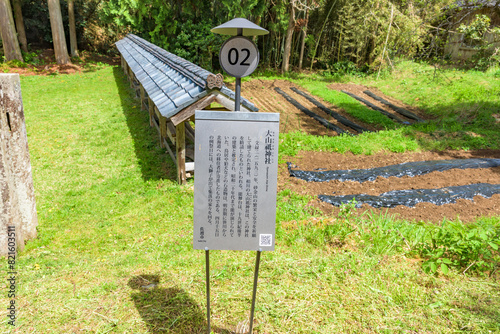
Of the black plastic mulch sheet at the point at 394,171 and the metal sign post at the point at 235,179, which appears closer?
the metal sign post at the point at 235,179

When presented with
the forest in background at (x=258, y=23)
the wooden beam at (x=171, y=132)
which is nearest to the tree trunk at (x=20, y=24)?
the forest in background at (x=258, y=23)

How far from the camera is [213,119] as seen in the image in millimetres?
2467

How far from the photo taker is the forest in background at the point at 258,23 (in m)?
16.1

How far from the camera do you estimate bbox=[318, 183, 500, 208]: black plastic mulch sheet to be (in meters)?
5.78

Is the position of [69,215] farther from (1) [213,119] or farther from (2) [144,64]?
(2) [144,64]

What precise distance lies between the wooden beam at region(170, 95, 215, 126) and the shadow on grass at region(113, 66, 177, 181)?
160 cm

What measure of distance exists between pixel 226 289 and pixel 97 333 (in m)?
1.26

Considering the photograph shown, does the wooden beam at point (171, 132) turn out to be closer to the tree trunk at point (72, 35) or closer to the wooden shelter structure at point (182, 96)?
the wooden shelter structure at point (182, 96)

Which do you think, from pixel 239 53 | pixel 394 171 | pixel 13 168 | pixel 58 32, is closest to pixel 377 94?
pixel 394 171

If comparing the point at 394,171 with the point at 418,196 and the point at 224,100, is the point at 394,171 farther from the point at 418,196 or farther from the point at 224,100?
the point at 224,100

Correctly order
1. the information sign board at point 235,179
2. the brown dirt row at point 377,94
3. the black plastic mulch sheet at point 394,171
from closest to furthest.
A: the information sign board at point 235,179, the black plastic mulch sheet at point 394,171, the brown dirt row at point 377,94

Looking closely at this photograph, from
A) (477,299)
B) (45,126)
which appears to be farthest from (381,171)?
(45,126)

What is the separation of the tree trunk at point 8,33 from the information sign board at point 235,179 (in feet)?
56.6

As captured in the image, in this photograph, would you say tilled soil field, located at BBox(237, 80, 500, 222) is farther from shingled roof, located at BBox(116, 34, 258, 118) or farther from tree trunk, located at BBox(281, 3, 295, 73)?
tree trunk, located at BBox(281, 3, 295, 73)
